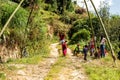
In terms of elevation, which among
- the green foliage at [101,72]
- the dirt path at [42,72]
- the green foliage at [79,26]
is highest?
the dirt path at [42,72]

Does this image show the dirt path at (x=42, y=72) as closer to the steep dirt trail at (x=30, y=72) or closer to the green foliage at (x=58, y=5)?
the steep dirt trail at (x=30, y=72)

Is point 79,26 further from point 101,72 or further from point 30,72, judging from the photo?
point 30,72

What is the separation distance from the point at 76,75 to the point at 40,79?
1792mm

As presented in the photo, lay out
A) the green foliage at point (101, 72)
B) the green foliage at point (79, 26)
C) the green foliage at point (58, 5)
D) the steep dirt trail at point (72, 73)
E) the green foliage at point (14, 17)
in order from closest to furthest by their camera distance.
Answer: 1. the steep dirt trail at point (72, 73)
2. the green foliage at point (101, 72)
3. the green foliage at point (14, 17)
4. the green foliage at point (79, 26)
5. the green foliage at point (58, 5)

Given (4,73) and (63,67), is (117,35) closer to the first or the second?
(63,67)

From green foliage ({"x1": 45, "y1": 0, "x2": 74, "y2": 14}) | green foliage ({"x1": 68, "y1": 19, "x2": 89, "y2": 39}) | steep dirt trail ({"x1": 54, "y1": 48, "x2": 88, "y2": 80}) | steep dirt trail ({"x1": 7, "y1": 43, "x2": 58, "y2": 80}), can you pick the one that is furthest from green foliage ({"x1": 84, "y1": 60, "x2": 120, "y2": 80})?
green foliage ({"x1": 45, "y1": 0, "x2": 74, "y2": 14})

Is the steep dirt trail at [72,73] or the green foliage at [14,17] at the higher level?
the green foliage at [14,17]

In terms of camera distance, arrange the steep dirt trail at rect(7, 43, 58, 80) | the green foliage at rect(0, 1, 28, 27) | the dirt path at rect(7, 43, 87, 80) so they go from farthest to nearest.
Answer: the green foliage at rect(0, 1, 28, 27), the dirt path at rect(7, 43, 87, 80), the steep dirt trail at rect(7, 43, 58, 80)

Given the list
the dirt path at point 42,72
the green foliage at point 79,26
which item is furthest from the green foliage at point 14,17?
the green foliage at point 79,26

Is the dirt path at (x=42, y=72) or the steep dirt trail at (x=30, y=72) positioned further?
the dirt path at (x=42, y=72)

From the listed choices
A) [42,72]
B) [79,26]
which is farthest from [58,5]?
[42,72]

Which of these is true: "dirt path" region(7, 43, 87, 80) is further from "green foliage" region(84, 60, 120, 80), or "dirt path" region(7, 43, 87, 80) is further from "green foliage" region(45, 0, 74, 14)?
"green foliage" region(45, 0, 74, 14)

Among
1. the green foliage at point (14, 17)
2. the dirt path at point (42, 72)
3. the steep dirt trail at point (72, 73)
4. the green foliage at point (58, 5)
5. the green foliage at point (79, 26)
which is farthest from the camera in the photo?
the green foliage at point (58, 5)

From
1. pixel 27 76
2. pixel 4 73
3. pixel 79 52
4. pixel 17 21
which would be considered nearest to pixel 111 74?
pixel 27 76
